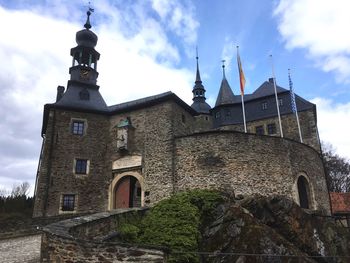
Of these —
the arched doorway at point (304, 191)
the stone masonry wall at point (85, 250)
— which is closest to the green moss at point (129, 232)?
the stone masonry wall at point (85, 250)

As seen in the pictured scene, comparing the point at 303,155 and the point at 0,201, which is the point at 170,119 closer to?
the point at 303,155

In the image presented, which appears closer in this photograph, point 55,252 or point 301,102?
point 55,252

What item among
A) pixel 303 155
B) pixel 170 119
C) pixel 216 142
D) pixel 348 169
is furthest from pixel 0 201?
pixel 348 169

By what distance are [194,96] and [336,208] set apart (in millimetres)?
18501

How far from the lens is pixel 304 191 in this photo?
714 inches

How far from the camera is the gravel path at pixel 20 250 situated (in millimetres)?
11289

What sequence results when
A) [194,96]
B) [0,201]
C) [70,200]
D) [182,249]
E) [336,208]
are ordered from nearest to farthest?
[182,249] < [70,200] < [0,201] < [336,208] < [194,96]

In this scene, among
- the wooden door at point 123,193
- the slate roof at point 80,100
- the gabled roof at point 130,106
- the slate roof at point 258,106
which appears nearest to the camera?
the wooden door at point 123,193

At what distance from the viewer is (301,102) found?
2670 centimetres

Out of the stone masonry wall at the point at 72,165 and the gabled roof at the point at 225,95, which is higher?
the gabled roof at the point at 225,95

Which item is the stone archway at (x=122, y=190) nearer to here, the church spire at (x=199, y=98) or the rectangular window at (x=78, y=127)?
the rectangular window at (x=78, y=127)

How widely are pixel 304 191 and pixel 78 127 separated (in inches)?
501

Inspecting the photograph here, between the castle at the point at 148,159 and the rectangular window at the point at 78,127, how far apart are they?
5cm

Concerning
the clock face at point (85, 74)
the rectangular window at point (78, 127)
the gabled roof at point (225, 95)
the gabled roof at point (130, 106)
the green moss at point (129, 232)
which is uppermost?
the gabled roof at point (225, 95)
